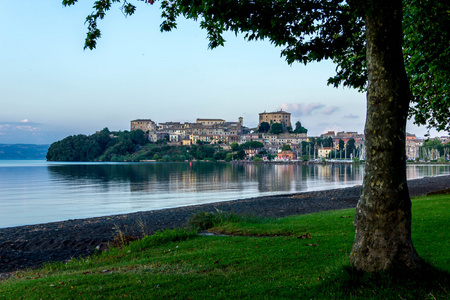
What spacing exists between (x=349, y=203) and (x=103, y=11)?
2345 centimetres

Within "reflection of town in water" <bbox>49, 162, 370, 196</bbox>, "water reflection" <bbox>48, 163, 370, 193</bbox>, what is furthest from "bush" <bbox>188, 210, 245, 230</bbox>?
"water reflection" <bbox>48, 163, 370, 193</bbox>

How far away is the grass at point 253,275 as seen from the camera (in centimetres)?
552

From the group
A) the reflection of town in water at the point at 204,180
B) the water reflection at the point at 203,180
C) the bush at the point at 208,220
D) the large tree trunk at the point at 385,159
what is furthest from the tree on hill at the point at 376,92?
the water reflection at the point at 203,180

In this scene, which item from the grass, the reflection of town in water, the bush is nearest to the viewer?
the grass

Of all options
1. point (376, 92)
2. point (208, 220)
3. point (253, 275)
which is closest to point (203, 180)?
point (208, 220)

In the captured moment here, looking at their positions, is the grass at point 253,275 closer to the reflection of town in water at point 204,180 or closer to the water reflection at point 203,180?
the reflection of town in water at point 204,180

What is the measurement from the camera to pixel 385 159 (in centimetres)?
573

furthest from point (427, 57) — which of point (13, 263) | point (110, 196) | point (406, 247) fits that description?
point (110, 196)

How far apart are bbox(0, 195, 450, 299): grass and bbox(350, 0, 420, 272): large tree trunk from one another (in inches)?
14.8

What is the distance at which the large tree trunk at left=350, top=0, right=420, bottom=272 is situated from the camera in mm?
5652

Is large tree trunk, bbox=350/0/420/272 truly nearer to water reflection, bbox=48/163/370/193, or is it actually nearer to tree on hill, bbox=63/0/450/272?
tree on hill, bbox=63/0/450/272

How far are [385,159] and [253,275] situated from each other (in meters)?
3.05

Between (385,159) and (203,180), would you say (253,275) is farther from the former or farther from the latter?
(203,180)

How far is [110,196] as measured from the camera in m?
41.9
